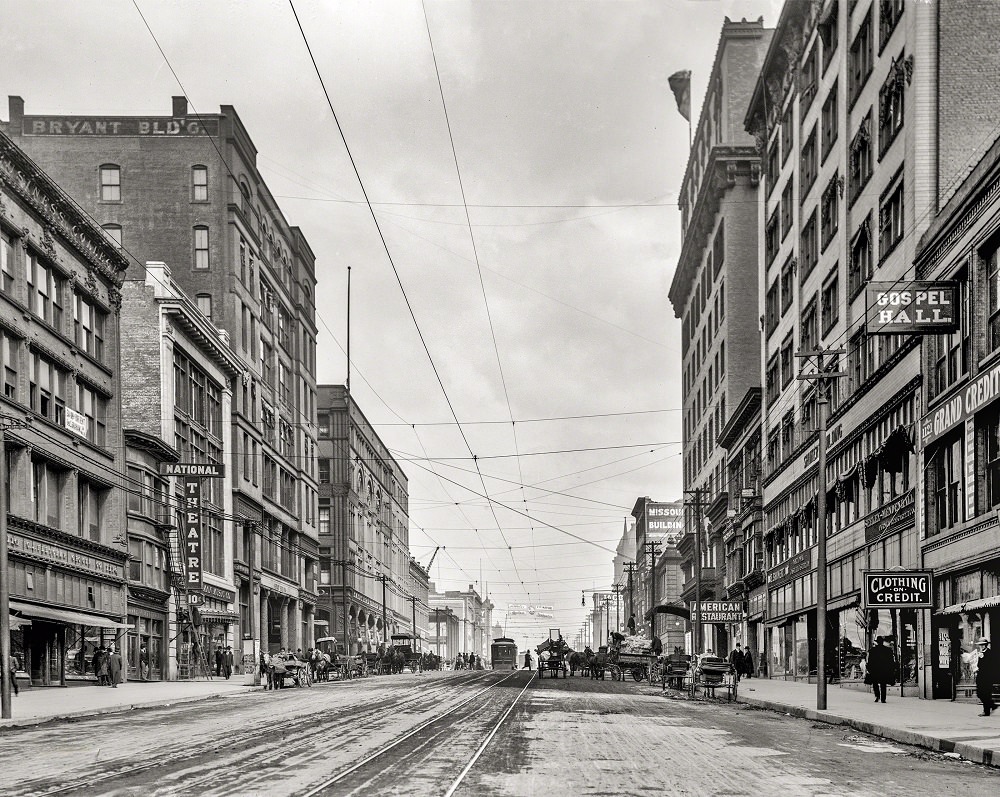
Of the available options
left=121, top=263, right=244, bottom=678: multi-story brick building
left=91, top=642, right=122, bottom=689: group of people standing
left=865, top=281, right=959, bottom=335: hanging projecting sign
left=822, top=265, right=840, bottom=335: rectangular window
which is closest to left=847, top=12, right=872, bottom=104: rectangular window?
left=822, top=265, right=840, bottom=335: rectangular window

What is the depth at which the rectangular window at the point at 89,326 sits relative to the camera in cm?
4944

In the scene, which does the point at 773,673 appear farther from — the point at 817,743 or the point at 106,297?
the point at 817,743

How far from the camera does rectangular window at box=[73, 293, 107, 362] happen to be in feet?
162

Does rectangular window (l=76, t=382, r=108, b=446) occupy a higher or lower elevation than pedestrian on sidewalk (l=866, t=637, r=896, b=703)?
higher

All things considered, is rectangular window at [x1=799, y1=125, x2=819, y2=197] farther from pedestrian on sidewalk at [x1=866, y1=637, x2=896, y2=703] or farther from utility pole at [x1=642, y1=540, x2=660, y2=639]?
utility pole at [x1=642, y1=540, x2=660, y2=639]

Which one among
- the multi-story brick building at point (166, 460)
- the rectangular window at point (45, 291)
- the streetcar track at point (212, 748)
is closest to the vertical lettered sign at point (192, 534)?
the multi-story brick building at point (166, 460)

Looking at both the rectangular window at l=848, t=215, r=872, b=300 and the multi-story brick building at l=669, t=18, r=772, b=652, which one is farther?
the multi-story brick building at l=669, t=18, r=772, b=652

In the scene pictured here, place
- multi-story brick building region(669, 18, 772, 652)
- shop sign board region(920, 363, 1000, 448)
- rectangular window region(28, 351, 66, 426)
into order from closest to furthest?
shop sign board region(920, 363, 1000, 448)
rectangular window region(28, 351, 66, 426)
multi-story brick building region(669, 18, 772, 652)

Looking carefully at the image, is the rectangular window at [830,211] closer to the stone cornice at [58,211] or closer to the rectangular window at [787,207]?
the rectangular window at [787,207]

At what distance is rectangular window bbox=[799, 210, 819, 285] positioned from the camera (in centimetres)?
5206

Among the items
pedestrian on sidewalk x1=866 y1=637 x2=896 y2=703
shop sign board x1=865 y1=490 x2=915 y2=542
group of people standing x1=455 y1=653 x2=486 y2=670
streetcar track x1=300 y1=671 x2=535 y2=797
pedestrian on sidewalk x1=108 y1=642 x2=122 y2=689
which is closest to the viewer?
streetcar track x1=300 y1=671 x2=535 y2=797

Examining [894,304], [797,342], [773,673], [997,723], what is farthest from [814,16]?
[997,723]

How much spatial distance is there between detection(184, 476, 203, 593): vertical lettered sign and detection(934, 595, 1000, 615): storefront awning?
3672 cm

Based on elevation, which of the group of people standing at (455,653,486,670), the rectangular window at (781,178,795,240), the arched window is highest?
the rectangular window at (781,178,795,240)
